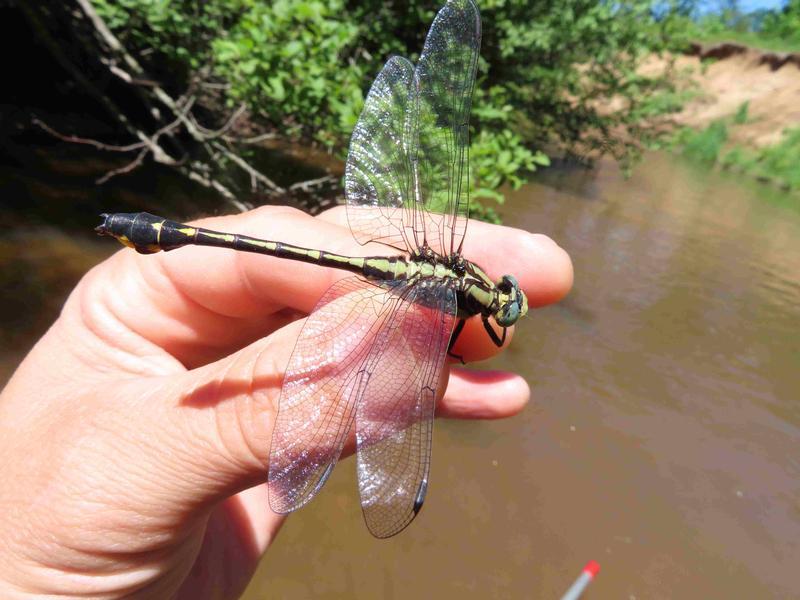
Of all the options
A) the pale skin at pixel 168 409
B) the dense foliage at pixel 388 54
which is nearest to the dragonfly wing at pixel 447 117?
the pale skin at pixel 168 409

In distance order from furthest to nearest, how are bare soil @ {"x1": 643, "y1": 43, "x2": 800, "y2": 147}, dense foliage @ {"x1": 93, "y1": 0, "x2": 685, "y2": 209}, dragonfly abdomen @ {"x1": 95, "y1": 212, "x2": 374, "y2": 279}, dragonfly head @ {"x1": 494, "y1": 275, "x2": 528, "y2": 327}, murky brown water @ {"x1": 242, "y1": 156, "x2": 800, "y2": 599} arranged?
1. bare soil @ {"x1": 643, "y1": 43, "x2": 800, "y2": 147}
2. dense foliage @ {"x1": 93, "y1": 0, "x2": 685, "y2": 209}
3. murky brown water @ {"x1": 242, "y1": 156, "x2": 800, "y2": 599}
4. dragonfly head @ {"x1": 494, "y1": 275, "x2": 528, "y2": 327}
5. dragonfly abdomen @ {"x1": 95, "y1": 212, "x2": 374, "y2": 279}

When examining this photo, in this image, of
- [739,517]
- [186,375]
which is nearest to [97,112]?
[186,375]

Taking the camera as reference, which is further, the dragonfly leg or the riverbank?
the riverbank

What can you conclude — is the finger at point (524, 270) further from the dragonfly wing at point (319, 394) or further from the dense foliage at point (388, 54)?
the dense foliage at point (388, 54)

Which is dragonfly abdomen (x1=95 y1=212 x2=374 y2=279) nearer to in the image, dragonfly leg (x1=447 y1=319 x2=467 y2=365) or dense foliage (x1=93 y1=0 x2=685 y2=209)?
dragonfly leg (x1=447 y1=319 x2=467 y2=365)

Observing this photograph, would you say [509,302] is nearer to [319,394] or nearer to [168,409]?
[319,394]

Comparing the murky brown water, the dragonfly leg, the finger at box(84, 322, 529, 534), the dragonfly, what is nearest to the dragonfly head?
the dragonfly

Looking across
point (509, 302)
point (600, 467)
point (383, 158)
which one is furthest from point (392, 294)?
point (600, 467)

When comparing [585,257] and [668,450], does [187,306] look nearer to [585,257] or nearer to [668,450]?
[668,450]

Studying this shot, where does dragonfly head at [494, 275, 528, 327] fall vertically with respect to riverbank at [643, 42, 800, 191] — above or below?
above
